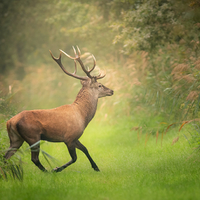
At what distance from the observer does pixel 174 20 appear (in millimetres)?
8562

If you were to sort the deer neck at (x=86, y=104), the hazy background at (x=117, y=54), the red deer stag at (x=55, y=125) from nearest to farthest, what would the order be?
1. the red deer stag at (x=55, y=125)
2. the deer neck at (x=86, y=104)
3. the hazy background at (x=117, y=54)

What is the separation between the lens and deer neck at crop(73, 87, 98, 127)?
6.65 meters

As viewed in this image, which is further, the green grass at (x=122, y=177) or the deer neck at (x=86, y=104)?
the deer neck at (x=86, y=104)

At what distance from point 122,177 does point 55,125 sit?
1548mm

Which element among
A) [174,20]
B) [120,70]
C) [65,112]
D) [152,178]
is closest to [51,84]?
[120,70]

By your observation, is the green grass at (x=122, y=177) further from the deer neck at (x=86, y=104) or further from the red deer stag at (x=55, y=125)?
the deer neck at (x=86, y=104)

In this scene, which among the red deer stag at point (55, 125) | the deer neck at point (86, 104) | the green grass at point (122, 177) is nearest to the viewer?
the green grass at point (122, 177)

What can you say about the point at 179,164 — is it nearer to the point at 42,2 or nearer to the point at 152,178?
the point at 152,178

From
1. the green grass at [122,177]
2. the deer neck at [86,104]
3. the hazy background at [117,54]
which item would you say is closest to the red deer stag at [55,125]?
the deer neck at [86,104]

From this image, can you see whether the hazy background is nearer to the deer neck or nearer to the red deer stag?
the deer neck

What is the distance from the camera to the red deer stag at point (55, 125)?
5605 millimetres

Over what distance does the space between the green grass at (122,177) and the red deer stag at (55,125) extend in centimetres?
50

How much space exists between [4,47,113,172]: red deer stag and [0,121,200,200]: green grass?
1.63ft

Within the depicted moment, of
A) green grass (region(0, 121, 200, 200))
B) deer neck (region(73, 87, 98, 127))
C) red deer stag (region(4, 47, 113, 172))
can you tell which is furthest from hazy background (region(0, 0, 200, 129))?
red deer stag (region(4, 47, 113, 172))
